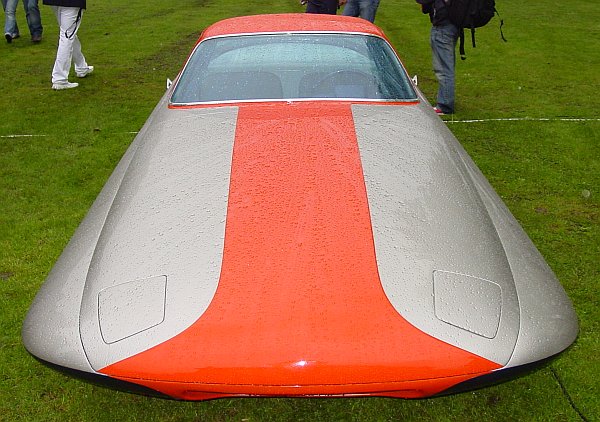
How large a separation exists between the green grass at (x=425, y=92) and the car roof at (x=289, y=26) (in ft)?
5.05

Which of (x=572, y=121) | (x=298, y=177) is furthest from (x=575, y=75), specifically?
(x=298, y=177)

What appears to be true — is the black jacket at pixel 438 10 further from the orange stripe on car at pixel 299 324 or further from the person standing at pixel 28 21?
the person standing at pixel 28 21

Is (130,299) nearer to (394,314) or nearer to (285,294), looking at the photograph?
(285,294)

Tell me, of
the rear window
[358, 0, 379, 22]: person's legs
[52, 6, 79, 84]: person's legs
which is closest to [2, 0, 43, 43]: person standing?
[52, 6, 79, 84]: person's legs

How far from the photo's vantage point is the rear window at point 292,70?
3.29m

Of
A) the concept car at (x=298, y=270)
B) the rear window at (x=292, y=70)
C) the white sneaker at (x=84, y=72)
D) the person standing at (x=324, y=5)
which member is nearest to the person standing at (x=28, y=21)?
the white sneaker at (x=84, y=72)

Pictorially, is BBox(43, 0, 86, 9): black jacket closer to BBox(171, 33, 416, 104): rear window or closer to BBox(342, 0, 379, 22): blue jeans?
BBox(342, 0, 379, 22): blue jeans

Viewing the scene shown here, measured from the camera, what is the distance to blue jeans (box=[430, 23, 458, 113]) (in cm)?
582

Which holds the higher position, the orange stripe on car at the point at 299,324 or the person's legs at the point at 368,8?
the orange stripe on car at the point at 299,324

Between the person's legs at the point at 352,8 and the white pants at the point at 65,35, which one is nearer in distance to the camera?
the white pants at the point at 65,35

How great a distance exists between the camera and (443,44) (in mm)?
5863

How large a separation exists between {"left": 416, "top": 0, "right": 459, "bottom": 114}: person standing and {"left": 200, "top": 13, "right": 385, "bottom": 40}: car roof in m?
2.07

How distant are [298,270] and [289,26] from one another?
2.08 metres

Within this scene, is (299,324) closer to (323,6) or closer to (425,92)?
(425,92)
